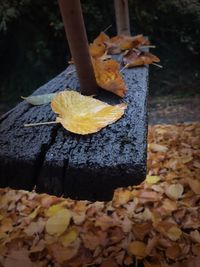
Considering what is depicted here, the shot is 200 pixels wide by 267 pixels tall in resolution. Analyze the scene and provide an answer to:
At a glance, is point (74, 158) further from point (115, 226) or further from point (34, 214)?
point (34, 214)

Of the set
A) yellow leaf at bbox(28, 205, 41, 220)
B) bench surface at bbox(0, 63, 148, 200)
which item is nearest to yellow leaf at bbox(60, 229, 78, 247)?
yellow leaf at bbox(28, 205, 41, 220)

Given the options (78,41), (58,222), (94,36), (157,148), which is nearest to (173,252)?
(58,222)

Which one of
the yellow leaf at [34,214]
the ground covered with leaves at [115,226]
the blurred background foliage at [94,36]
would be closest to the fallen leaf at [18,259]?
the ground covered with leaves at [115,226]

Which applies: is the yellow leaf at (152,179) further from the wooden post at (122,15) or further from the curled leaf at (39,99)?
the wooden post at (122,15)

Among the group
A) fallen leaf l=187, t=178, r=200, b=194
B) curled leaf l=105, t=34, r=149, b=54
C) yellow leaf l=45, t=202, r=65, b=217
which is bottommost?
fallen leaf l=187, t=178, r=200, b=194

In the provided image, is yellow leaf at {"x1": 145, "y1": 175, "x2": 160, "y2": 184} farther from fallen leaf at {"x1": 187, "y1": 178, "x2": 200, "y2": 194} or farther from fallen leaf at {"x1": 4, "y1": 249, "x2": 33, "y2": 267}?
fallen leaf at {"x1": 4, "y1": 249, "x2": 33, "y2": 267}

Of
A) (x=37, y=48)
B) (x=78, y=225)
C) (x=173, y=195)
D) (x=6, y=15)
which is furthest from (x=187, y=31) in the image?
(x=78, y=225)
